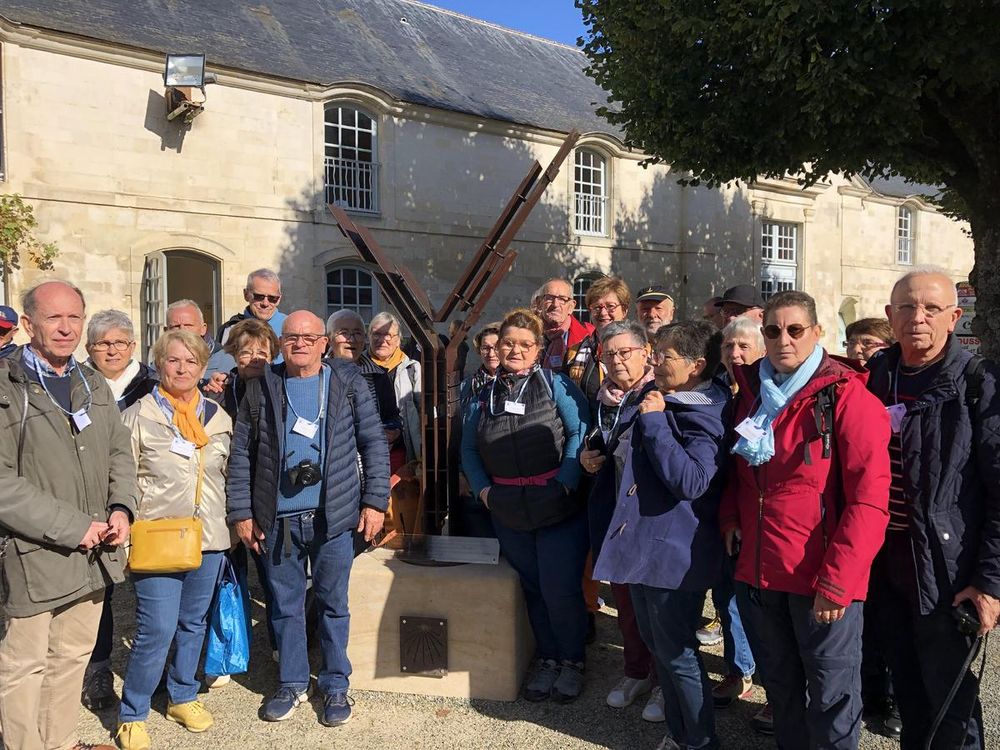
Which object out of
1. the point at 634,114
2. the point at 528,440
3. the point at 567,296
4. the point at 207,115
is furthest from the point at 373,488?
the point at 207,115

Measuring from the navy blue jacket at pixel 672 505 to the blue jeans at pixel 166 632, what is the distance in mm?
1893

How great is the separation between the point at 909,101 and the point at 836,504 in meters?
6.41

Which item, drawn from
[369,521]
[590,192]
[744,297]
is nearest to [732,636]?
[369,521]

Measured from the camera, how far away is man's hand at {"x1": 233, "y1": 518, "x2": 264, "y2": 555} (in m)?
3.49

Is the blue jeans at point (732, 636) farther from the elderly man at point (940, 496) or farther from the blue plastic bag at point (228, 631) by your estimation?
the blue plastic bag at point (228, 631)

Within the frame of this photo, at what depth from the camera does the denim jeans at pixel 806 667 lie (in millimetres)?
2586

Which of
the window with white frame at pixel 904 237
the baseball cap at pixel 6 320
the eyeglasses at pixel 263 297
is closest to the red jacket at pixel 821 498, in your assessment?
the eyeglasses at pixel 263 297

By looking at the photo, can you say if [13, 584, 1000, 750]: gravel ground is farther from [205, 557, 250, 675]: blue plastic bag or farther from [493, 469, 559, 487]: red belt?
[493, 469, 559, 487]: red belt

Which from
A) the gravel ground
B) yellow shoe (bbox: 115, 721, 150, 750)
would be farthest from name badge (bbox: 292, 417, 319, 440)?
yellow shoe (bbox: 115, 721, 150, 750)

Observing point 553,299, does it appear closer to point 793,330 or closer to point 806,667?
point 793,330

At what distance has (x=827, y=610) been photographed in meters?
2.50

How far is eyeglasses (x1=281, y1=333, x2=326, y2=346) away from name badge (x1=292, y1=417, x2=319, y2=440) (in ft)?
1.17

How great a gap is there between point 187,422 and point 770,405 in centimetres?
254

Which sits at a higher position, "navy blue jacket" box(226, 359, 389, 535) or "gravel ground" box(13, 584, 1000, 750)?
A: "navy blue jacket" box(226, 359, 389, 535)
